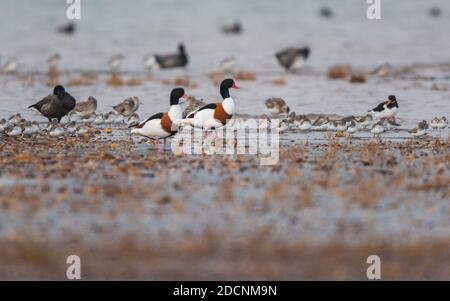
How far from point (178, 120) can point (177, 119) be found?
0.03 metres

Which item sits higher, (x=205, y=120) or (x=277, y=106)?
(x=277, y=106)

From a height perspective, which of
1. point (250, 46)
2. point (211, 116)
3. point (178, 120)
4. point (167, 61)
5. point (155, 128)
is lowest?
point (155, 128)

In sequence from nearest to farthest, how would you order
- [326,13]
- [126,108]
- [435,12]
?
[126,108] → [326,13] → [435,12]

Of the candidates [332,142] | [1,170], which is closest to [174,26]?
[332,142]

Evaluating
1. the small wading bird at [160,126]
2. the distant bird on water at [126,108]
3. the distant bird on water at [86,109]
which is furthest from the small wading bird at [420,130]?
the distant bird on water at [86,109]

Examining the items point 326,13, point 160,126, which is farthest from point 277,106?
point 326,13

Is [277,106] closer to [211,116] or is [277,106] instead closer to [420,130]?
[211,116]

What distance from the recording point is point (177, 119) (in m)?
14.3

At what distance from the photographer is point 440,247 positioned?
28.2ft

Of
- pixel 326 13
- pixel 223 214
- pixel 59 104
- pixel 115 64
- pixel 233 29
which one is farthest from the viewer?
pixel 326 13

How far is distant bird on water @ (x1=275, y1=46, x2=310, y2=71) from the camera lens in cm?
2794

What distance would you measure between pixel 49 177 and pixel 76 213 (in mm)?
1822

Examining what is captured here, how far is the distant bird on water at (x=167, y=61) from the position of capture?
2853cm

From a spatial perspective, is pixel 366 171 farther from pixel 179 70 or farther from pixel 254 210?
pixel 179 70
